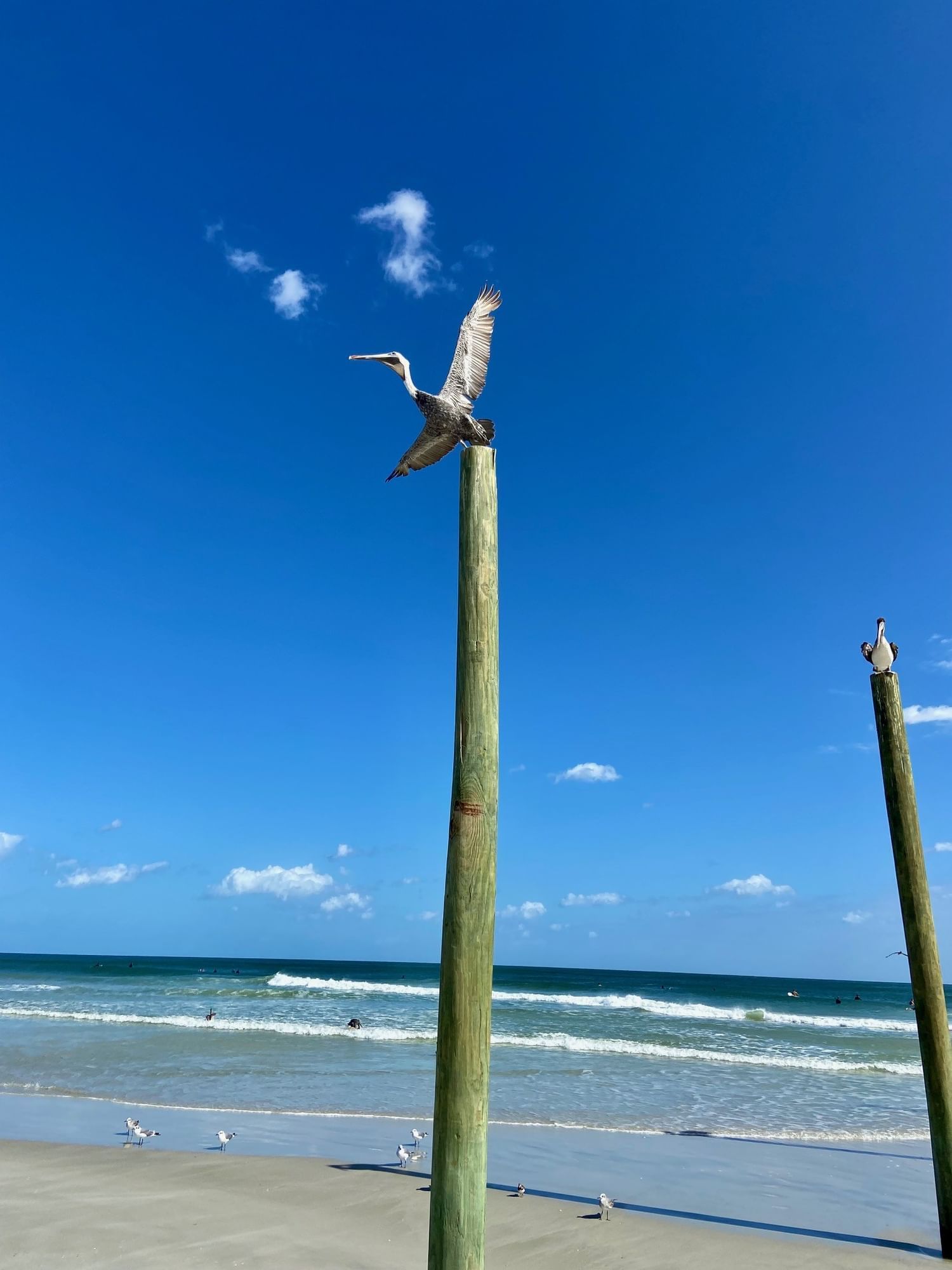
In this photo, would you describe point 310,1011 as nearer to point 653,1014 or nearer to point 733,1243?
point 653,1014

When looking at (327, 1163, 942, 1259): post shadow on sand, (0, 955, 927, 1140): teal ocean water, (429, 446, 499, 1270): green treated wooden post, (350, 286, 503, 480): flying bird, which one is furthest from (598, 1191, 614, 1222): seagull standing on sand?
(350, 286, 503, 480): flying bird

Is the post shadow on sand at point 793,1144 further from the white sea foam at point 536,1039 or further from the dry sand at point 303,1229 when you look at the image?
the white sea foam at point 536,1039

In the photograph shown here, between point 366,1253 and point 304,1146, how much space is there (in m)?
3.86

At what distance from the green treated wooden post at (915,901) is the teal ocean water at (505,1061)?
6.45 meters

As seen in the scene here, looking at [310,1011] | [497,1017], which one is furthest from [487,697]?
[310,1011]

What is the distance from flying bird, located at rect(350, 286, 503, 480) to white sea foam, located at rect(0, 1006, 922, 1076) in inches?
706

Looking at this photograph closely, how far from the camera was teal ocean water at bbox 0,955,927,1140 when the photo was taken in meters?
12.9

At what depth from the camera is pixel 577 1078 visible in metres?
16.0

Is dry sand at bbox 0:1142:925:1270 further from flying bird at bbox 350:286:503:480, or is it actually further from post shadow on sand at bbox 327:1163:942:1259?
flying bird at bbox 350:286:503:480

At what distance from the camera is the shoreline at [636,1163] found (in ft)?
25.0

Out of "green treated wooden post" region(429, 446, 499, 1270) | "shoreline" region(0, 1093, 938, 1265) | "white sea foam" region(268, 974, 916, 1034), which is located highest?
"green treated wooden post" region(429, 446, 499, 1270)

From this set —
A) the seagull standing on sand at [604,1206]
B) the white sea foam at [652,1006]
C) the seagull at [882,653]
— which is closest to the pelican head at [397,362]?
the seagull at [882,653]

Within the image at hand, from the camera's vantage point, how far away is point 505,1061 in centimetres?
1816

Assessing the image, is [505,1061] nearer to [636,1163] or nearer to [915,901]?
[636,1163]
